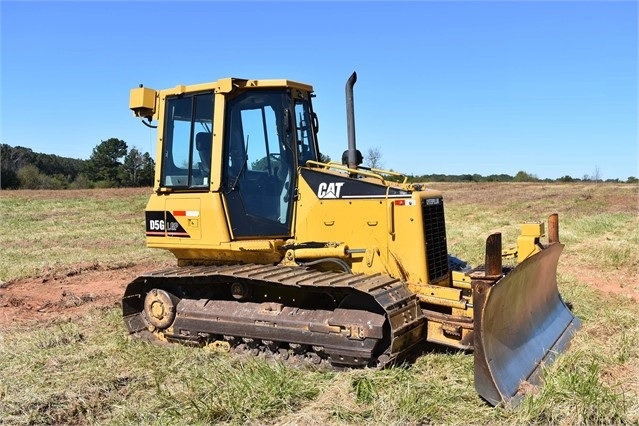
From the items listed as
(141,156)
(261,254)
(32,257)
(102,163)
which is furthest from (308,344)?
(102,163)

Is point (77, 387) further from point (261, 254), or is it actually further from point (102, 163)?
point (102, 163)

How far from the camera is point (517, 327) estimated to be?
5.60 metres

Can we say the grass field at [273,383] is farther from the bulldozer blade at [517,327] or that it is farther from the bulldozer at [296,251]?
the bulldozer at [296,251]

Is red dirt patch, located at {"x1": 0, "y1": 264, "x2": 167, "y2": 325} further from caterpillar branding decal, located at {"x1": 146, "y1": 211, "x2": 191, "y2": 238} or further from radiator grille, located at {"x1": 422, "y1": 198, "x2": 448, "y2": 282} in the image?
radiator grille, located at {"x1": 422, "y1": 198, "x2": 448, "y2": 282}

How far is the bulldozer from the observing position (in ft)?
18.2

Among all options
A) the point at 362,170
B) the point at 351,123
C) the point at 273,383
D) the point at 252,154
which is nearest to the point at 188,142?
the point at 252,154

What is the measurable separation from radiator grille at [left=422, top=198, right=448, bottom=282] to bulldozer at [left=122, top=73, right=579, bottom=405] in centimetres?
2

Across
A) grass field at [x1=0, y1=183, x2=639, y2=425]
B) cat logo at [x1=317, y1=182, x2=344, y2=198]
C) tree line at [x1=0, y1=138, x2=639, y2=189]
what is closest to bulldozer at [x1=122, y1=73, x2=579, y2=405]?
cat logo at [x1=317, y1=182, x2=344, y2=198]

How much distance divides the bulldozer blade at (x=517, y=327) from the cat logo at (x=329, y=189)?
2052 millimetres

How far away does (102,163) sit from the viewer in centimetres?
5450

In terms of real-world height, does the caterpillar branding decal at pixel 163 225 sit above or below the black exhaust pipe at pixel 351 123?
below

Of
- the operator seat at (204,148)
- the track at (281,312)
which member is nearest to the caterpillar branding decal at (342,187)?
the track at (281,312)

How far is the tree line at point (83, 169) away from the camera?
43000mm

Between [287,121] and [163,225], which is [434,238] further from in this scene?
[163,225]
